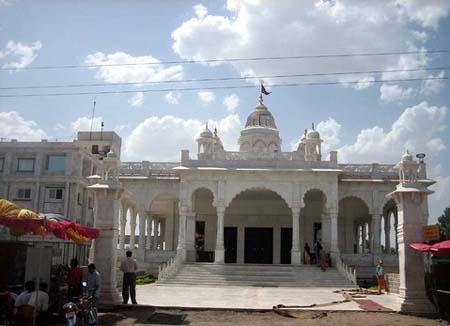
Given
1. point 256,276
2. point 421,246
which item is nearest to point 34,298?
point 421,246

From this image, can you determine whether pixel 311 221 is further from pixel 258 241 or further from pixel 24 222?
pixel 24 222

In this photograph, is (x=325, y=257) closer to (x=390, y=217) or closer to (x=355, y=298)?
(x=355, y=298)

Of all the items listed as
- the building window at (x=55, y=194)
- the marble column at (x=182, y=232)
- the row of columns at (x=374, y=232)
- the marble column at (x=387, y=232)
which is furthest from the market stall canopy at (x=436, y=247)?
the building window at (x=55, y=194)

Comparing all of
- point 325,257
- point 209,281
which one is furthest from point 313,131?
point 209,281

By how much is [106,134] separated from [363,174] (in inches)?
1774

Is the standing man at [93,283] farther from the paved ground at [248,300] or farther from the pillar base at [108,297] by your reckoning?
the paved ground at [248,300]

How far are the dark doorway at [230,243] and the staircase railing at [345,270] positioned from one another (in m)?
9.22

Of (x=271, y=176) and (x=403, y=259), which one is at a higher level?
(x=271, y=176)

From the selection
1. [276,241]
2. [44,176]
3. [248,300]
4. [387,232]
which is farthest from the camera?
[44,176]

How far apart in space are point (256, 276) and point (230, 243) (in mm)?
9783

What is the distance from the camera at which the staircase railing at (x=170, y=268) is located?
2733 cm

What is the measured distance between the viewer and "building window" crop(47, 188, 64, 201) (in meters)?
41.2

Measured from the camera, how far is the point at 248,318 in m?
14.3

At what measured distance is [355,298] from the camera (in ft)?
65.4
